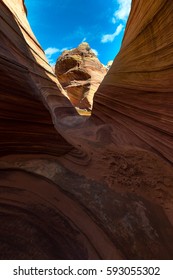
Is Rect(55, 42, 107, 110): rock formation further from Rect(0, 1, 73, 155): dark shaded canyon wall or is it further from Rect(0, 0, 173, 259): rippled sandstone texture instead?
Rect(0, 1, 73, 155): dark shaded canyon wall

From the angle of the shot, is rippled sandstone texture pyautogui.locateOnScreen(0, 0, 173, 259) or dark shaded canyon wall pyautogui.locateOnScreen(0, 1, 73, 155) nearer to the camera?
rippled sandstone texture pyautogui.locateOnScreen(0, 0, 173, 259)

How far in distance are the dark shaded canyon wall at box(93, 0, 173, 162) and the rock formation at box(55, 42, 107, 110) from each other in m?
11.9

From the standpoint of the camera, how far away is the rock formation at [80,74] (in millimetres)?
19062

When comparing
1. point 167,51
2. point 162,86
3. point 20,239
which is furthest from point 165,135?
point 20,239

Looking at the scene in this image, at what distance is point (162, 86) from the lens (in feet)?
16.3

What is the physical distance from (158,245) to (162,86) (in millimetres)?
3784

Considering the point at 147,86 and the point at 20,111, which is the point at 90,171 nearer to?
the point at 20,111

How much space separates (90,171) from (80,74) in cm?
1837

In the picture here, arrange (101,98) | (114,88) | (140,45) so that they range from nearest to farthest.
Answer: (140,45)
(114,88)
(101,98)

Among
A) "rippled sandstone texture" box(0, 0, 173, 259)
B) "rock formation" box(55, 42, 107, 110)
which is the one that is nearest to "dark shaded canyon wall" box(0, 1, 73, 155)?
"rippled sandstone texture" box(0, 0, 173, 259)

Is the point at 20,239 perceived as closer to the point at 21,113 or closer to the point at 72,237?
the point at 72,237

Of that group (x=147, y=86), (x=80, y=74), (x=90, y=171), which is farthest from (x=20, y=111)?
(x=80, y=74)

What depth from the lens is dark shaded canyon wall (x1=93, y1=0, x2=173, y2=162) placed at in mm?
4770
